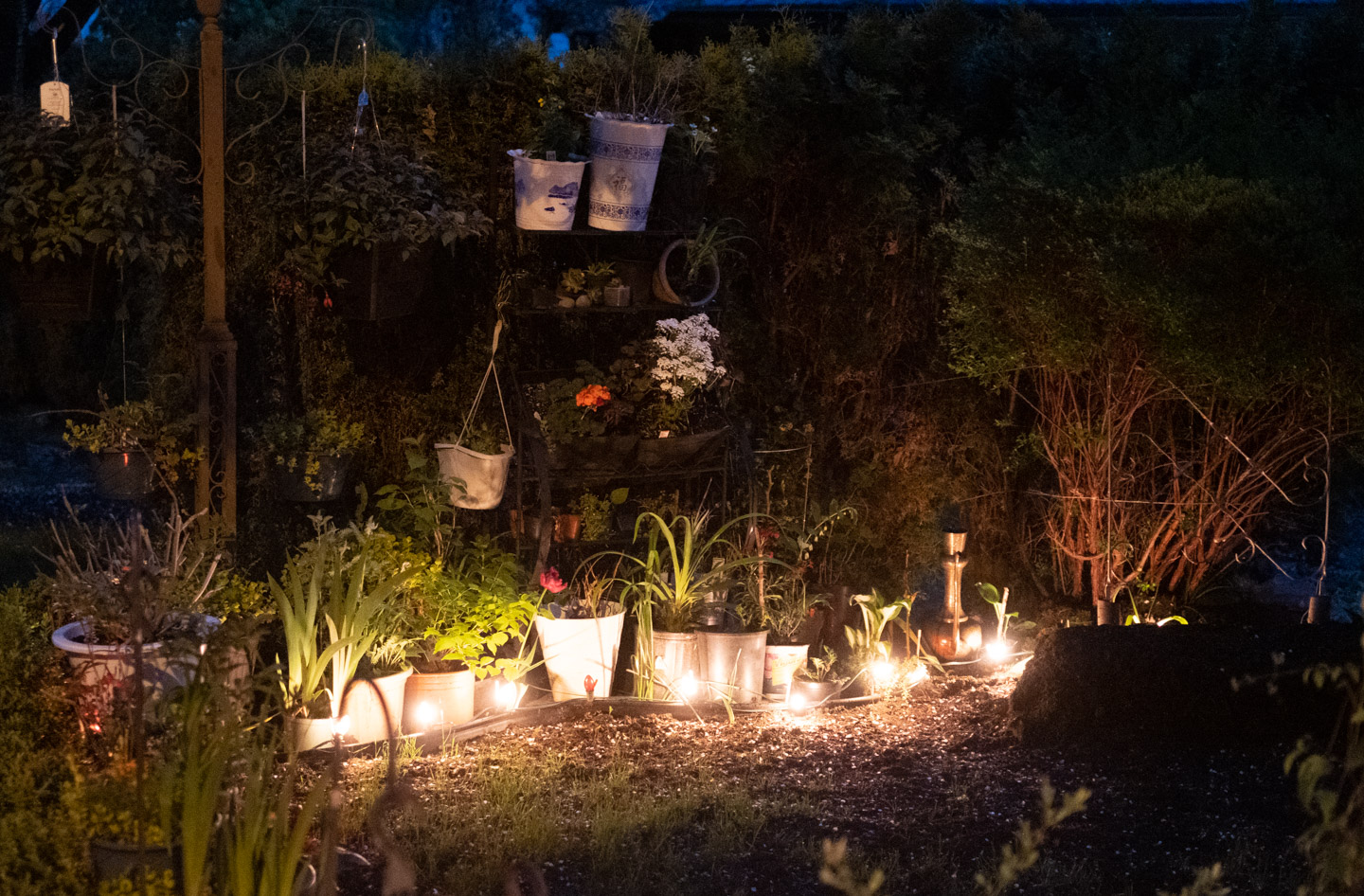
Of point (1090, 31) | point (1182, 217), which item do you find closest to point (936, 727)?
point (1182, 217)

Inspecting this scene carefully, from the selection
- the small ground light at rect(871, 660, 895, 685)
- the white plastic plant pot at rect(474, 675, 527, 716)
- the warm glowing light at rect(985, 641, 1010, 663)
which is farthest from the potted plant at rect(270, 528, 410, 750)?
the warm glowing light at rect(985, 641, 1010, 663)

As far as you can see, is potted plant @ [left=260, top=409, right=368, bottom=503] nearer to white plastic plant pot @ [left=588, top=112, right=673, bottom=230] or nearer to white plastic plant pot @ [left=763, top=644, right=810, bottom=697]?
white plastic plant pot @ [left=588, top=112, right=673, bottom=230]

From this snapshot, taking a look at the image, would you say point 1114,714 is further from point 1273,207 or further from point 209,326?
point 209,326

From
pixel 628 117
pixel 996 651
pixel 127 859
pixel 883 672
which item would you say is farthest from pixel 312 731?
pixel 996 651

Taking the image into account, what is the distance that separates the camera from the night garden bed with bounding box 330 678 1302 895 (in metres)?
3.16

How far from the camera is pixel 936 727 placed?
174 inches

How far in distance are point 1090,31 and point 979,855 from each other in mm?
4152

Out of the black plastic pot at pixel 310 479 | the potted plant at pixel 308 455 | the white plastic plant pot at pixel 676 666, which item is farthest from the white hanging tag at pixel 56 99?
the white plastic plant pot at pixel 676 666

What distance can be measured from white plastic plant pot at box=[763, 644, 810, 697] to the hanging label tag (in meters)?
2.98

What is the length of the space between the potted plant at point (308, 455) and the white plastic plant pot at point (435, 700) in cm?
94

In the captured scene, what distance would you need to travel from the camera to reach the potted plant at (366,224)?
4.31m

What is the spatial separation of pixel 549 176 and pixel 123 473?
1.81 m

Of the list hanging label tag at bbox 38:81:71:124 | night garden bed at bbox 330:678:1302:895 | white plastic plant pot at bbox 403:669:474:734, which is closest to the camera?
night garden bed at bbox 330:678:1302:895

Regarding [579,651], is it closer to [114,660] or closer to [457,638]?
[457,638]
